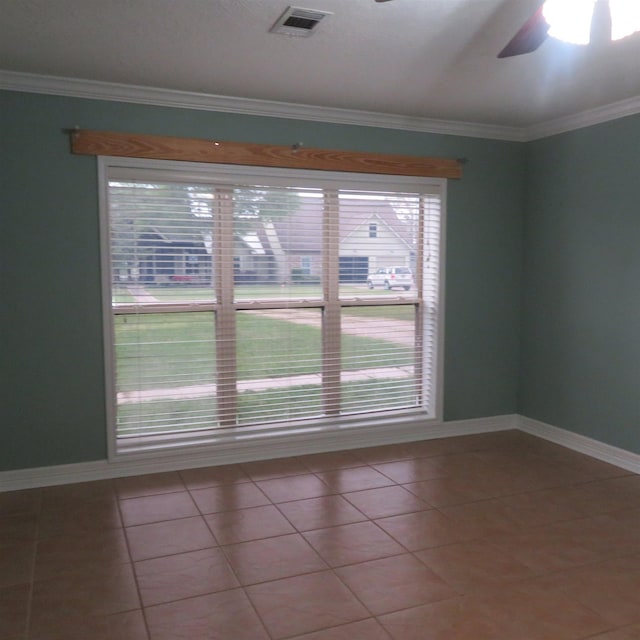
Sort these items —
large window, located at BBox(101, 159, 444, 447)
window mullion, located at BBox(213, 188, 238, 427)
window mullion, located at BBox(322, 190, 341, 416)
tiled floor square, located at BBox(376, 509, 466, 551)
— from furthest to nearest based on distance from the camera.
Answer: window mullion, located at BBox(322, 190, 341, 416)
window mullion, located at BBox(213, 188, 238, 427)
large window, located at BBox(101, 159, 444, 447)
tiled floor square, located at BBox(376, 509, 466, 551)

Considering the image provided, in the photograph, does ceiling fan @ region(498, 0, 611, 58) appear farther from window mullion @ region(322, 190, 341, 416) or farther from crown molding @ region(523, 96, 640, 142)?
window mullion @ region(322, 190, 341, 416)

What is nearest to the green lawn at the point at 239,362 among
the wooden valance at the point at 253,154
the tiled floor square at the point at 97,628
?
the wooden valance at the point at 253,154

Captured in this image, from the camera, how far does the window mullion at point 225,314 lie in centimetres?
381

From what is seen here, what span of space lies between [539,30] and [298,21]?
1.01 metres

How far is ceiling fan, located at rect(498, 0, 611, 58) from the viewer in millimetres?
1988

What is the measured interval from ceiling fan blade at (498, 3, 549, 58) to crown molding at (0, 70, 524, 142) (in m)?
1.90

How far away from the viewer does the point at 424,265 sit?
445 cm

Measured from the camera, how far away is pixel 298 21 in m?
2.51

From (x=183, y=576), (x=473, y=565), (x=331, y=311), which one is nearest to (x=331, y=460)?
(x=331, y=311)

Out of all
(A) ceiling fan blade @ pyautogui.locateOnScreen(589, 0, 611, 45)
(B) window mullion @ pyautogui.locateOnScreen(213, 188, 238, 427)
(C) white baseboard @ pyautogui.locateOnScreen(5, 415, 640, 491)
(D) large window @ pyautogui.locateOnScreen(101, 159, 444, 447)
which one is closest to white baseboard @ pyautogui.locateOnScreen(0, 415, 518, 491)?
(C) white baseboard @ pyautogui.locateOnScreen(5, 415, 640, 491)

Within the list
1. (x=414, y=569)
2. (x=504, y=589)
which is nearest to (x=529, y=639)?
(x=504, y=589)

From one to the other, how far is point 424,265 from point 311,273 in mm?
914

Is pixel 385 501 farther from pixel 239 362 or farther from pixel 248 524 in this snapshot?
pixel 239 362

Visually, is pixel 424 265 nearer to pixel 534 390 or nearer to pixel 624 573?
pixel 534 390
